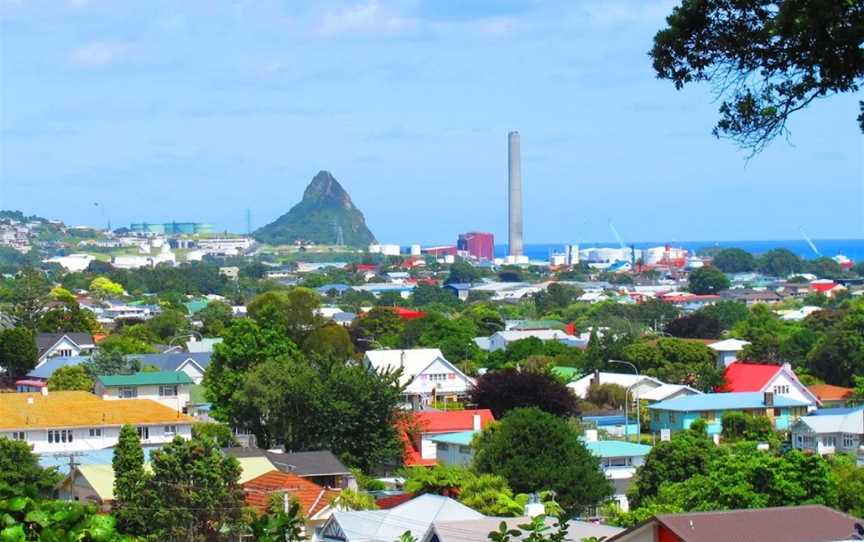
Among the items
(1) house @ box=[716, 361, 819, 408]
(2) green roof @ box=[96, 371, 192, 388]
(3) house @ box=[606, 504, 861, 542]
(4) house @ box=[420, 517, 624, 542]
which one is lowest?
(1) house @ box=[716, 361, 819, 408]

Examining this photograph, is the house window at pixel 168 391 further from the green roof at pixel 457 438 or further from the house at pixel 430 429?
the green roof at pixel 457 438

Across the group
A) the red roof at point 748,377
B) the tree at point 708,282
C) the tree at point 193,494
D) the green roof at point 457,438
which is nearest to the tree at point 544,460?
the green roof at point 457,438

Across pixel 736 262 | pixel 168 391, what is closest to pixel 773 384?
pixel 168 391

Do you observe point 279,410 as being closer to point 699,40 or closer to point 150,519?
point 150,519

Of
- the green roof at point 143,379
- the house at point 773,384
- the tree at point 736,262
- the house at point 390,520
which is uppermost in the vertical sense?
the house at point 390,520

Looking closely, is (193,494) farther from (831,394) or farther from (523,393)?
(831,394)

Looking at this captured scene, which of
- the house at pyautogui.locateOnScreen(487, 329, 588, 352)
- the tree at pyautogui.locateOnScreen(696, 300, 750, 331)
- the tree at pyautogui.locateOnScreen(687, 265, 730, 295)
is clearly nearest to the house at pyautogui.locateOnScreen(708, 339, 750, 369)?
the house at pyautogui.locateOnScreen(487, 329, 588, 352)

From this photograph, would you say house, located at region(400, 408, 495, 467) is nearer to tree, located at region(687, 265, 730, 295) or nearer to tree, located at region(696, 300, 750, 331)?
tree, located at region(696, 300, 750, 331)

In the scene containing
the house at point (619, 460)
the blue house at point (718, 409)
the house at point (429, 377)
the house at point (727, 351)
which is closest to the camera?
the house at point (619, 460)
